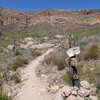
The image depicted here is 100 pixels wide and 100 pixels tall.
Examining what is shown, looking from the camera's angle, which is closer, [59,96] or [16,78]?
[59,96]

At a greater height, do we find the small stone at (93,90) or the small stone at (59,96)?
the small stone at (93,90)

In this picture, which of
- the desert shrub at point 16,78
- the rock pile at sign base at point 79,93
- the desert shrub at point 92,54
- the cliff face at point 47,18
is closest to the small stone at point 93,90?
the rock pile at sign base at point 79,93

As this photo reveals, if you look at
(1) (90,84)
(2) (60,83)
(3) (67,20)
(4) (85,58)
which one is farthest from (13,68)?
(3) (67,20)

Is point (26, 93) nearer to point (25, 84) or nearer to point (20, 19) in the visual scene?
point (25, 84)

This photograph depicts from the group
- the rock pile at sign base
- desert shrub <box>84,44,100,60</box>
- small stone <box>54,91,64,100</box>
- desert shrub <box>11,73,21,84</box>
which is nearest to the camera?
the rock pile at sign base

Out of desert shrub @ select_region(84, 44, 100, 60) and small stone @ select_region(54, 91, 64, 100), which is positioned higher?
desert shrub @ select_region(84, 44, 100, 60)

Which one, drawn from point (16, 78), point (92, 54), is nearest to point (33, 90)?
point (16, 78)

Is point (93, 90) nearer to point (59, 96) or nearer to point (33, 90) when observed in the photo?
point (59, 96)

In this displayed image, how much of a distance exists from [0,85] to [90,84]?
14.0ft

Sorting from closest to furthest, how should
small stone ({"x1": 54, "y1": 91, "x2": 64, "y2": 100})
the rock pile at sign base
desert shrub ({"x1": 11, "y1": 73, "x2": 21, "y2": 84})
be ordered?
the rock pile at sign base, small stone ({"x1": 54, "y1": 91, "x2": 64, "y2": 100}), desert shrub ({"x1": 11, "y1": 73, "x2": 21, "y2": 84})

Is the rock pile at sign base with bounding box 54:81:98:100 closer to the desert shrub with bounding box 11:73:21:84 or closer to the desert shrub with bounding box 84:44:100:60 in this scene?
the desert shrub with bounding box 11:73:21:84

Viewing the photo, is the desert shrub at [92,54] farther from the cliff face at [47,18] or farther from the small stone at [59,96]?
the cliff face at [47,18]

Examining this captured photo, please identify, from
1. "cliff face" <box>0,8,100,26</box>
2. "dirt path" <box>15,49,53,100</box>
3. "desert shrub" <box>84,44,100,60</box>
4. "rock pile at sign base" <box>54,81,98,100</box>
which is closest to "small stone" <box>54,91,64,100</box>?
"rock pile at sign base" <box>54,81,98,100</box>

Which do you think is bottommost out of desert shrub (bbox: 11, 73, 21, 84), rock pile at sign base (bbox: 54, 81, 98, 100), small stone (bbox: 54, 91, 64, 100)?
small stone (bbox: 54, 91, 64, 100)
